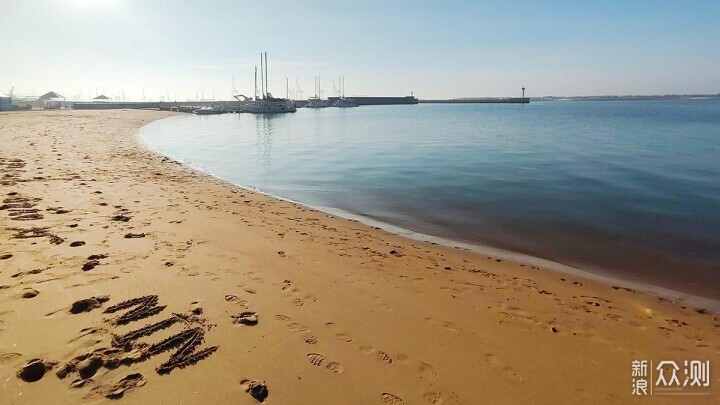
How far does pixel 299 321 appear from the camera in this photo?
4.47 meters

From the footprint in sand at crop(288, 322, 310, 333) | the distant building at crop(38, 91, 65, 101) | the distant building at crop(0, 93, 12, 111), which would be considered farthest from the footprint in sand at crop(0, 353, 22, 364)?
the distant building at crop(38, 91, 65, 101)

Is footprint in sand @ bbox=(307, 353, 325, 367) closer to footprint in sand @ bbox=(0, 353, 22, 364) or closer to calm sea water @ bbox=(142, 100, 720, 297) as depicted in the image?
footprint in sand @ bbox=(0, 353, 22, 364)

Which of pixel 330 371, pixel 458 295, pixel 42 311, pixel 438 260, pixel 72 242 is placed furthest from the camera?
pixel 438 260

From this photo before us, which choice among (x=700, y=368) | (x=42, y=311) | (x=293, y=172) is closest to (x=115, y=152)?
(x=293, y=172)

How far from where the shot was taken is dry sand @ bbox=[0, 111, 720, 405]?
11.2ft

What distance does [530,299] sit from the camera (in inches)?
224

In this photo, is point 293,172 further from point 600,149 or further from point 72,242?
point 600,149

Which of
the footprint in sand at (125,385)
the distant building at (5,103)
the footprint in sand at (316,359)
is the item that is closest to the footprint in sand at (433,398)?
the footprint in sand at (316,359)

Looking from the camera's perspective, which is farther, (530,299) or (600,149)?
(600,149)

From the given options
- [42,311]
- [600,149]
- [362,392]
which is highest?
[600,149]

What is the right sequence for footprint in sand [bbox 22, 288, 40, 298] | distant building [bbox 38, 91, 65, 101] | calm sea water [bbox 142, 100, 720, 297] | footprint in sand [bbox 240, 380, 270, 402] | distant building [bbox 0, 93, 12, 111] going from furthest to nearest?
1. distant building [bbox 38, 91, 65, 101]
2. distant building [bbox 0, 93, 12, 111]
3. calm sea water [bbox 142, 100, 720, 297]
4. footprint in sand [bbox 22, 288, 40, 298]
5. footprint in sand [bbox 240, 380, 270, 402]

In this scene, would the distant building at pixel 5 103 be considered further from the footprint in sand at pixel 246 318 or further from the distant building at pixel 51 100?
the footprint in sand at pixel 246 318

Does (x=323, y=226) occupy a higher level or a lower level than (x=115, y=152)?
lower

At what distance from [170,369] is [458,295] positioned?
3.88 metres
